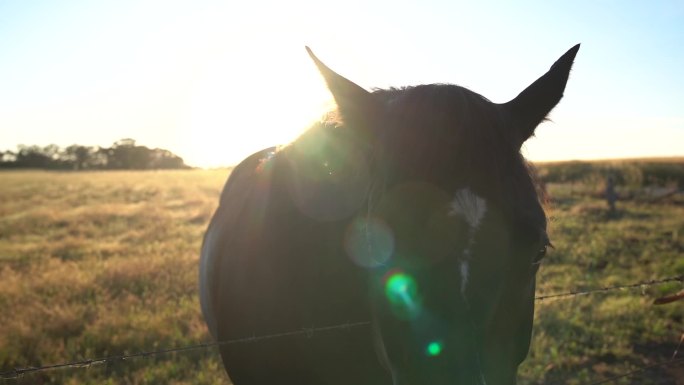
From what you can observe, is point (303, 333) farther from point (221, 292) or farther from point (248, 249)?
point (221, 292)

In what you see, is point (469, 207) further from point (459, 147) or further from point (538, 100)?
point (538, 100)

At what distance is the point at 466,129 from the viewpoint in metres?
1.69

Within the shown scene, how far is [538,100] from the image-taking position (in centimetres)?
200

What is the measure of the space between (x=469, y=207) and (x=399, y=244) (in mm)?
276

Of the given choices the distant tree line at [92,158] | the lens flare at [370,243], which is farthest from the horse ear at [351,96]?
the distant tree line at [92,158]

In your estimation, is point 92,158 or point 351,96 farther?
point 92,158

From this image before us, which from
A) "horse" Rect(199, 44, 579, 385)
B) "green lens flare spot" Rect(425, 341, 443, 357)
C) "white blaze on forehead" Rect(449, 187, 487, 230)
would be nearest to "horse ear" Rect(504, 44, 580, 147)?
"horse" Rect(199, 44, 579, 385)

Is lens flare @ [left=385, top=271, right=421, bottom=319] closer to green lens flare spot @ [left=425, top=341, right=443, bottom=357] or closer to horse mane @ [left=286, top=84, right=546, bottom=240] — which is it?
green lens flare spot @ [left=425, top=341, right=443, bottom=357]

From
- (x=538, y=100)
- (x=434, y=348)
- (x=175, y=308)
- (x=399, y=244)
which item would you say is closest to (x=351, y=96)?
(x=399, y=244)

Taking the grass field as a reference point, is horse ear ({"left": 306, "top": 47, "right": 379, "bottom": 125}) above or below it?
above

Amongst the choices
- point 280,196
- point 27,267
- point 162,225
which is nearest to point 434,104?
point 280,196

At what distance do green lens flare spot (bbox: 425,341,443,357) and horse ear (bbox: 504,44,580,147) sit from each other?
93 cm

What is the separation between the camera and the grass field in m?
5.02

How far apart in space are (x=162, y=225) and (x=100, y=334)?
9.87 m
